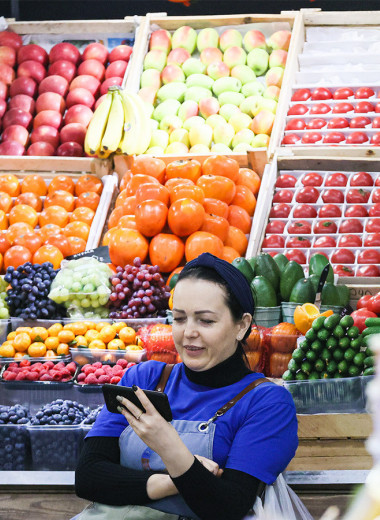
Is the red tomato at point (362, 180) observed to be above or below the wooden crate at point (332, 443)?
above

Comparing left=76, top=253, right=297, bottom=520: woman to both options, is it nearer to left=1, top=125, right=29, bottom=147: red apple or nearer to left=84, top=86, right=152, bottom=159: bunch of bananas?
left=84, top=86, right=152, bottom=159: bunch of bananas

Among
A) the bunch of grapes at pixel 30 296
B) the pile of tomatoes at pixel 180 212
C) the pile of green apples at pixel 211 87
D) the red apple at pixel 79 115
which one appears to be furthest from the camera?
the red apple at pixel 79 115

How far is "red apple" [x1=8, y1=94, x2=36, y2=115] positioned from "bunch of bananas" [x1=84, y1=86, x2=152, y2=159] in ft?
2.97

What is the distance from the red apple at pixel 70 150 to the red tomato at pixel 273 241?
1.63 m

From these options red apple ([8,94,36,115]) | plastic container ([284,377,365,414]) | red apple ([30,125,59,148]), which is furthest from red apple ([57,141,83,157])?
plastic container ([284,377,365,414])

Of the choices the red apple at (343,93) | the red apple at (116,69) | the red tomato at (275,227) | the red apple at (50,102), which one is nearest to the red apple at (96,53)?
the red apple at (116,69)

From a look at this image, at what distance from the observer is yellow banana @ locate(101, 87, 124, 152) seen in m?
4.78

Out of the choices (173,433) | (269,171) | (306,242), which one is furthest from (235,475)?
(269,171)

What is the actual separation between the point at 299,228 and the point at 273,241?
23cm

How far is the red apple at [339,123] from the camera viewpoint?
5.18 metres

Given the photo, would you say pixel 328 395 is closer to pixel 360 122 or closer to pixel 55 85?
pixel 360 122

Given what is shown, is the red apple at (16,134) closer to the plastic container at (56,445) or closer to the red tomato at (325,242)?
the red tomato at (325,242)

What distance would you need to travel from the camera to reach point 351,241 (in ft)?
13.9

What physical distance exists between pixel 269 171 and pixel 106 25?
2.33 metres
